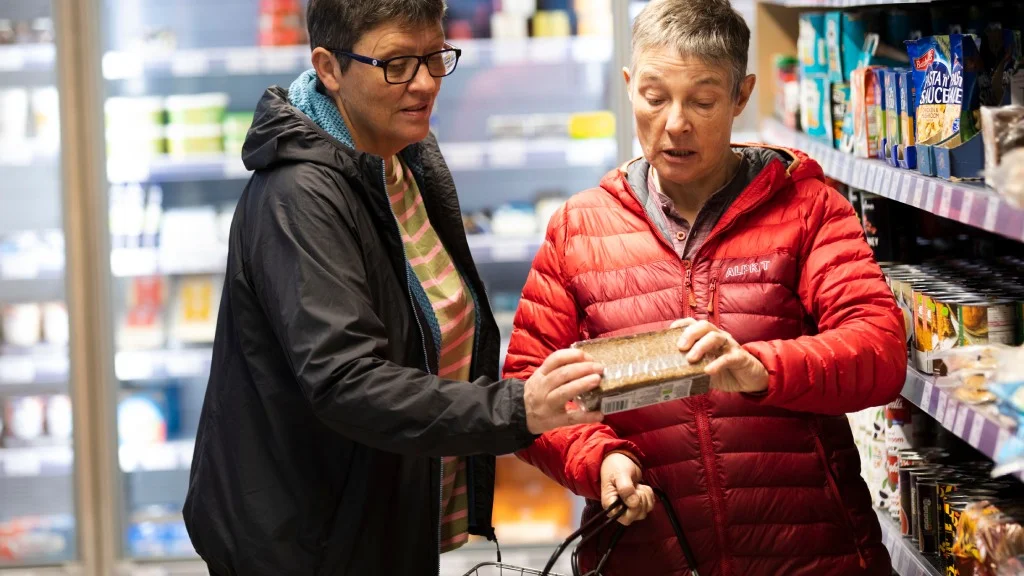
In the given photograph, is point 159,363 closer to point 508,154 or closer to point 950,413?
point 508,154

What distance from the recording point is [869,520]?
1.78m

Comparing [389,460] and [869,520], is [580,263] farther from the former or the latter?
[869,520]

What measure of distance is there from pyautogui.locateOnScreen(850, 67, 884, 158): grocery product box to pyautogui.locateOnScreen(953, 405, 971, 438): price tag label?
2.56ft

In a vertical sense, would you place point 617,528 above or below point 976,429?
below

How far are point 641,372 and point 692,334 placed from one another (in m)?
0.09

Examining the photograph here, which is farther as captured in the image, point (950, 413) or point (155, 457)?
point (155, 457)

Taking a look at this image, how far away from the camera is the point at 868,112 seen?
2.43m

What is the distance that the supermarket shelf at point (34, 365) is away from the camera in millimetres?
4012

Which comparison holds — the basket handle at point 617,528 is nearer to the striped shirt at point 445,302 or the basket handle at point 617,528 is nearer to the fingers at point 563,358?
the fingers at point 563,358

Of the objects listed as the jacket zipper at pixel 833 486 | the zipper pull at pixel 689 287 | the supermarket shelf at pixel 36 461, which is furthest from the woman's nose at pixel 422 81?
the supermarket shelf at pixel 36 461

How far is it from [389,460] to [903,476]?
1081 millimetres

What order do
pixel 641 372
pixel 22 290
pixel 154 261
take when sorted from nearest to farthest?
pixel 641 372
pixel 154 261
pixel 22 290

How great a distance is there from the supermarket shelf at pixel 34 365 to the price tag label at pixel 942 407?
2979mm

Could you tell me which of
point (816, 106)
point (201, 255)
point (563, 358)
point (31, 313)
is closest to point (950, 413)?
point (563, 358)
